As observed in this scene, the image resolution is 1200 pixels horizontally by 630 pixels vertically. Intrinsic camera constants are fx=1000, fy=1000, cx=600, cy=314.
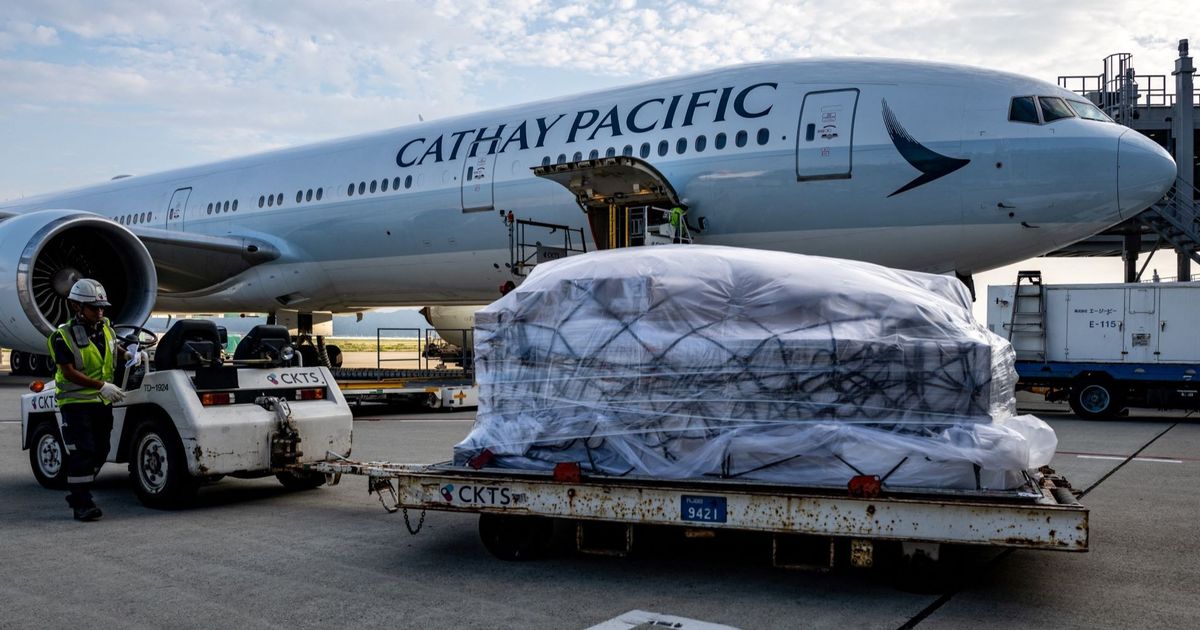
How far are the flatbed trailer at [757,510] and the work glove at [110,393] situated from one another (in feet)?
7.77

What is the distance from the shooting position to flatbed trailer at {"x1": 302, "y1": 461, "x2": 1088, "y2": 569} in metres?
4.22

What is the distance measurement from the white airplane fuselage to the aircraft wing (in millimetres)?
1896

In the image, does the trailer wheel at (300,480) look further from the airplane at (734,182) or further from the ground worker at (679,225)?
the ground worker at (679,225)

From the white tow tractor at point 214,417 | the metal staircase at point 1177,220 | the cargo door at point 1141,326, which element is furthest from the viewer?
the metal staircase at point 1177,220

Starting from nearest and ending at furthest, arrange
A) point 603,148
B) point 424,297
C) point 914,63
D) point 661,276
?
point 661,276 → point 914,63 → point 603,148 → point 424,297

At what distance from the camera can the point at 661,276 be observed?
17.1 feet

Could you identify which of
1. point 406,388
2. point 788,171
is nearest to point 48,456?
point 406,388

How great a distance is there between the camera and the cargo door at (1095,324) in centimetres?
1502

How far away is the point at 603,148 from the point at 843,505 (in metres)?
8.66

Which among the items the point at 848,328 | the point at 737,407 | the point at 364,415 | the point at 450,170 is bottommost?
the point at 364,415

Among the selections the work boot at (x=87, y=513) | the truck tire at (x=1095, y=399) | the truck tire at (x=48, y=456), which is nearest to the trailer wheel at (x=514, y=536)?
the work boot at (x=87, y=513)

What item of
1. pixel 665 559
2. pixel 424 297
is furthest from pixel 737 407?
pixel 424 297

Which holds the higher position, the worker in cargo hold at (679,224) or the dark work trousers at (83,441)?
Result: the worker in cargo hold at (679,224)

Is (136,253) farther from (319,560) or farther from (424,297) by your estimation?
(319,560)
